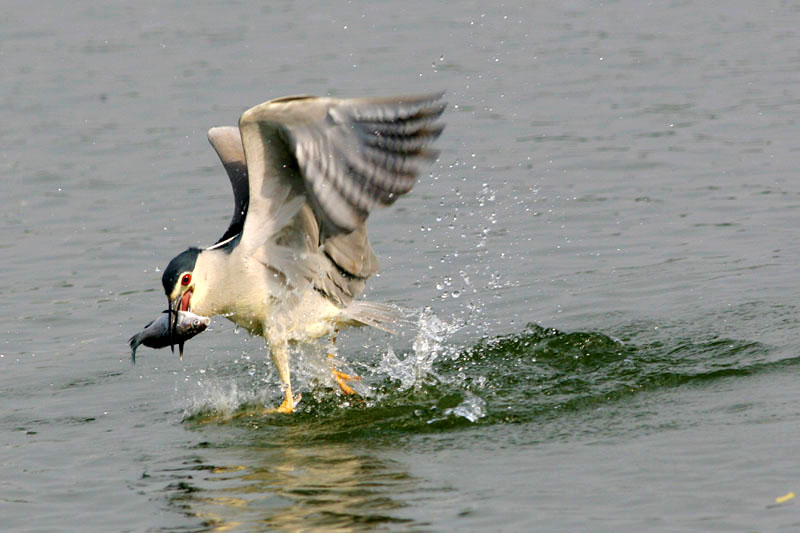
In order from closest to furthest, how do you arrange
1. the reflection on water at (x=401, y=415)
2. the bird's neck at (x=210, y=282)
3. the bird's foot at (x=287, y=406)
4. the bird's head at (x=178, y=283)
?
the reflection on water at (x=401, y=415) < the bird's head at (x=178, y=283) < the bird's neck at (x=210, y=282) < the bird's foot at (x=287, y=406)

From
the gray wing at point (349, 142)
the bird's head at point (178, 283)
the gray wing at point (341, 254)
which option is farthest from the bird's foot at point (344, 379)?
the gray wing at point (349, 142)

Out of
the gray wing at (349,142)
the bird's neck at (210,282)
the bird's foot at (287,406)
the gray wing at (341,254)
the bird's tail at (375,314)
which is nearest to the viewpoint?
the gray wing at (349,142)

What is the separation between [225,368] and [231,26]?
31.1ft

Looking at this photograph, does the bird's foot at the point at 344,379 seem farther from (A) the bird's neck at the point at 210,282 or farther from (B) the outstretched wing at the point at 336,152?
(B) the outstretched wing at the point at 336,152

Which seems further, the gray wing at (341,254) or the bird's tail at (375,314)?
the bird's tail at (375,314)

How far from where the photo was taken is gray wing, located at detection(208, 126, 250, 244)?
8266 millimetres

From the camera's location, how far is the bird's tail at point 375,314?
8.26 metres

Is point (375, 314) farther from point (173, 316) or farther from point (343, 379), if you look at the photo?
point (173, 316)

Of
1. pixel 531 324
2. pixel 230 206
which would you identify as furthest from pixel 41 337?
pixel 531 324

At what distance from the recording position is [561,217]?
36.1 ft

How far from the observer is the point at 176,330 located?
7473 mm

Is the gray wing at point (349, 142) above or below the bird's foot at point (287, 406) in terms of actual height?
above

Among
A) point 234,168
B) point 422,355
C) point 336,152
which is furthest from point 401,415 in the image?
point 234,168

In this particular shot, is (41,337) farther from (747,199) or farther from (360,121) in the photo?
(747,199)
